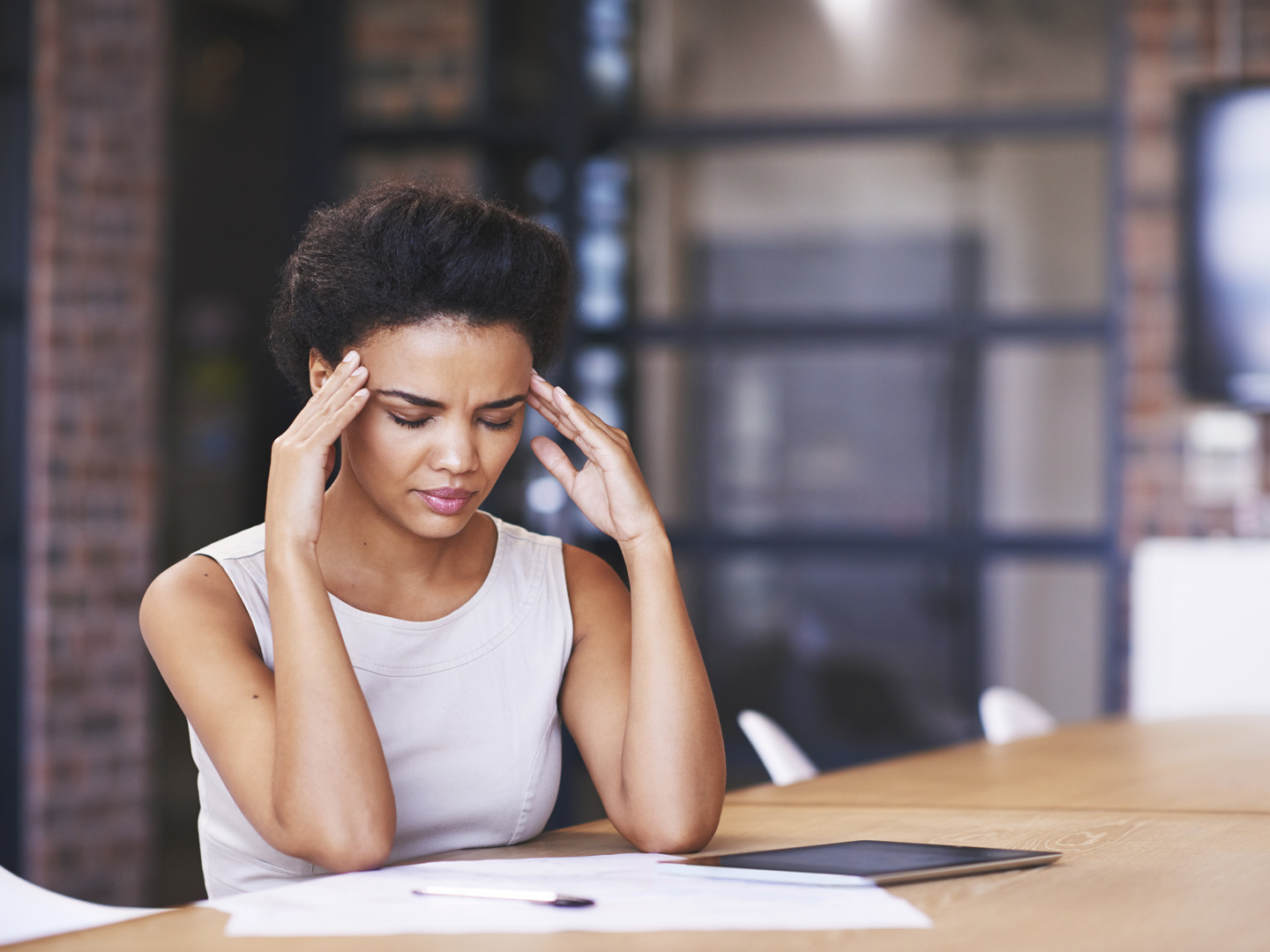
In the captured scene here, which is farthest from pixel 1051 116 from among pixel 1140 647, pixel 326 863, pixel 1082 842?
pixel 326 863

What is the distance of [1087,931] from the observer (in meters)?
1.07

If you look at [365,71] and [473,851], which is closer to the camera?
[473,851]

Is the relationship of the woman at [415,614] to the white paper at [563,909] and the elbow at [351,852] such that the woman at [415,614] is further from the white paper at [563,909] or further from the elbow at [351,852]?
the white paper at [563,909]

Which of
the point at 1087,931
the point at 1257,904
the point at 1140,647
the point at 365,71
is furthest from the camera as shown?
the point at 365,71

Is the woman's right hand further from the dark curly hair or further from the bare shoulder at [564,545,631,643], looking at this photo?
the bare shoulder at [564,545,631,643]

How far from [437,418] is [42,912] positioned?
0.59 meters

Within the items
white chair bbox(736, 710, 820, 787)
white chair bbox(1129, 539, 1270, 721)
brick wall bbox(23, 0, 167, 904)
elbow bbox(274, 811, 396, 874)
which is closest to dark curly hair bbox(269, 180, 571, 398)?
elbow bbox(274, 811, 396, 874)

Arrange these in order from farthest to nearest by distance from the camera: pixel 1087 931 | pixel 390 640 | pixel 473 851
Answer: pixel 390 640 < pixel 473 851 < pixel 1087 931

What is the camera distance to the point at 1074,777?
6.54 feet

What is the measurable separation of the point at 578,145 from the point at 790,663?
1.72 metres

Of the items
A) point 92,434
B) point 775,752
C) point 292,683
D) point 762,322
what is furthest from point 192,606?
point 762,322

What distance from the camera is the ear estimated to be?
1.63m

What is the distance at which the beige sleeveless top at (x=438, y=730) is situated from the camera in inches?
61.4

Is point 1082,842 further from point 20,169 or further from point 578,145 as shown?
point 20,169
